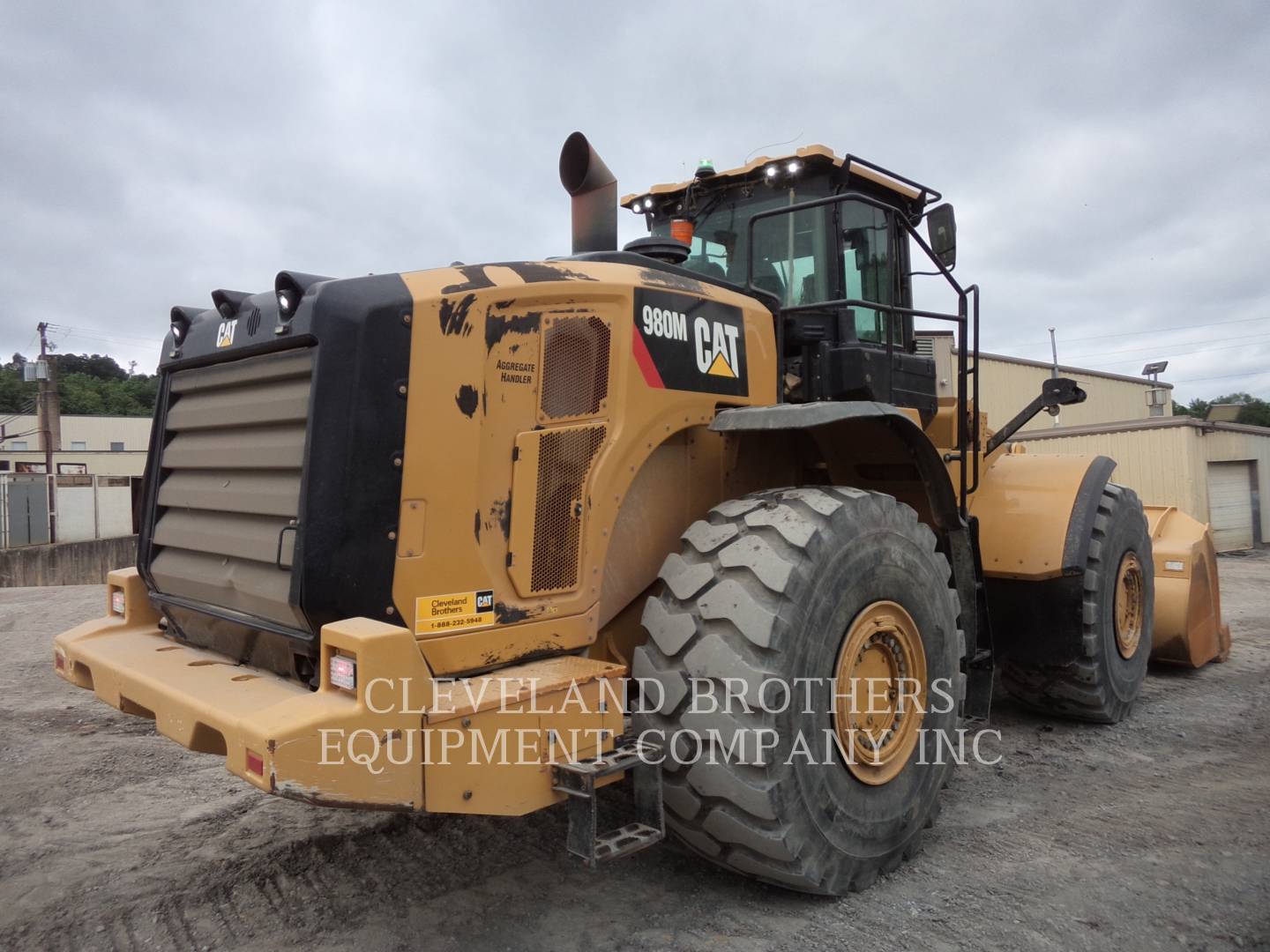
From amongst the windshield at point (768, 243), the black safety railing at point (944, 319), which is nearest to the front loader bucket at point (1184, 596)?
the black safety railing at point (944, 319)

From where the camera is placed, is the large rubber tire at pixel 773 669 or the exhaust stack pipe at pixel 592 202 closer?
the large rubber tire at pixel 773 669

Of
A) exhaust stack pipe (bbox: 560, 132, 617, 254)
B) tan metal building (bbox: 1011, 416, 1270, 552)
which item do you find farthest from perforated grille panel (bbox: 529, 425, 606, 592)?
tan metal building (bbox: 1011, 416, 1270, 552)

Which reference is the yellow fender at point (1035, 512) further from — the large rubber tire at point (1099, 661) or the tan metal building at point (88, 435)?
the tan metal building at point (88, 435)

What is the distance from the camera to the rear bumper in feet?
7.96

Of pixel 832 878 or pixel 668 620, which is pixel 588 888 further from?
pixel 668 620

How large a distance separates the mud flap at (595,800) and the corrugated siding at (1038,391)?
1875 centimetres

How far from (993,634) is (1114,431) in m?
→ 15.6

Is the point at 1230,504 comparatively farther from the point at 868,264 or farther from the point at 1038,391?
the point at 868,264

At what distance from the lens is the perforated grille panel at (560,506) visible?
3.10 m

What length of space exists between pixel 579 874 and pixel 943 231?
331cm

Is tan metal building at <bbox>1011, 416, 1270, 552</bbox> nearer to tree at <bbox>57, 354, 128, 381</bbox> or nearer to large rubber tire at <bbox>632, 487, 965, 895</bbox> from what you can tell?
large rubber tire at <bbox>632, 487, 965, 895</bbox>

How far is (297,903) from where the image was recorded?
10.7ft

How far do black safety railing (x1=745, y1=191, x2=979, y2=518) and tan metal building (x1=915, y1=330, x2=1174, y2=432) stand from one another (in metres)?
12.9

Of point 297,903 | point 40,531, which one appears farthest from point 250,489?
point 40,531
